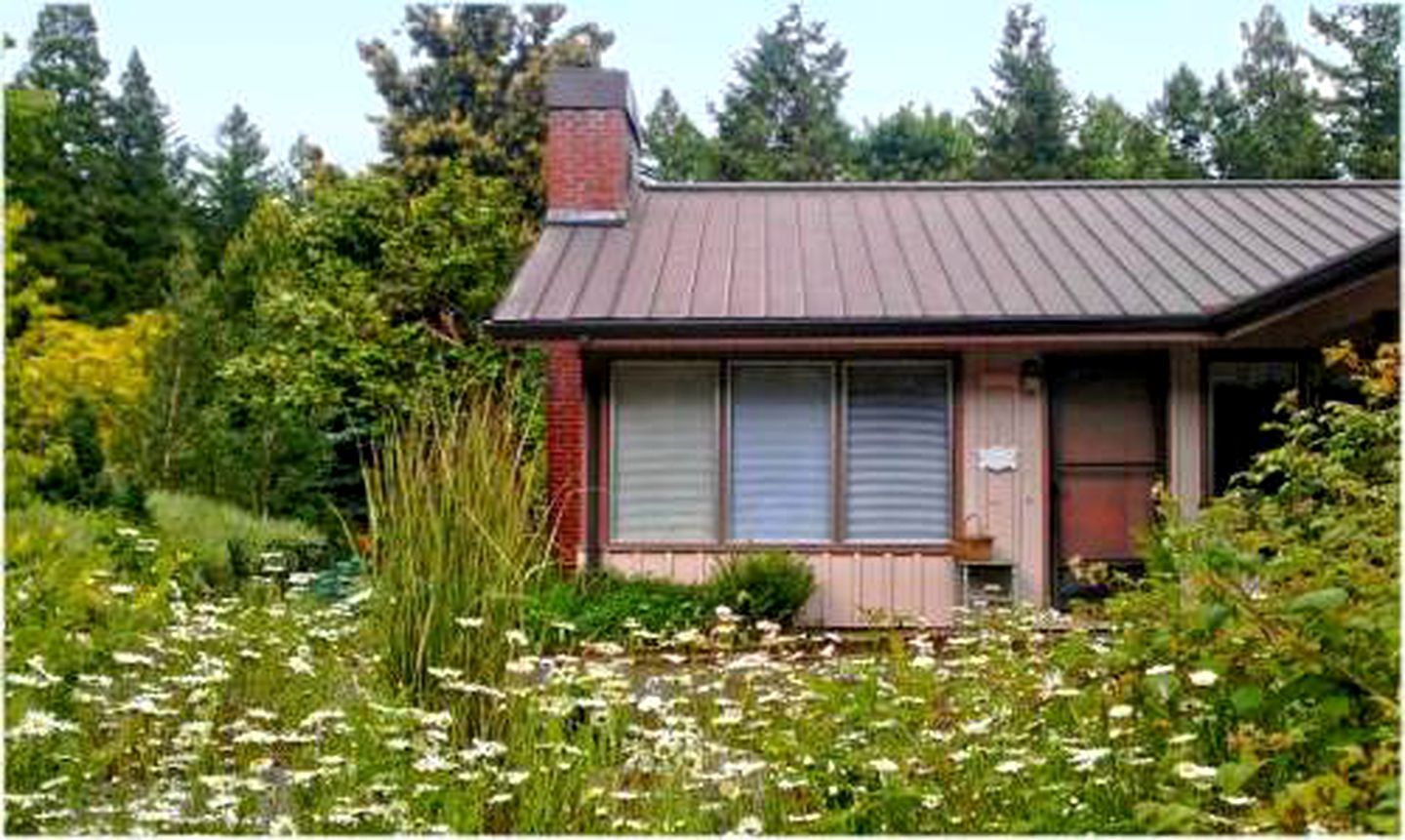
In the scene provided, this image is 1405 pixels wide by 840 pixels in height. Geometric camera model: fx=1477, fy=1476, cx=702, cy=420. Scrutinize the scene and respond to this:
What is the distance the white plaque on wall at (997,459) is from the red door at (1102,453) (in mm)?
357

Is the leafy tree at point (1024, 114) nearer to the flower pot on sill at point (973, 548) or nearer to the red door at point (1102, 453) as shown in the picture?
the red door at point (1102, 453)

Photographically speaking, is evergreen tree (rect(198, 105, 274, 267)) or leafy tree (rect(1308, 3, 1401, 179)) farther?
evergreen tree (rect(198, 105, 274, 267))

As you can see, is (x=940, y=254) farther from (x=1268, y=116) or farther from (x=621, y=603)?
(x=1268, y=116)

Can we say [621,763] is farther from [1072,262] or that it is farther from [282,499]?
[282,499]

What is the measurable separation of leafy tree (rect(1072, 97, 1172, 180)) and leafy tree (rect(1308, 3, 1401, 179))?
10.9 feet

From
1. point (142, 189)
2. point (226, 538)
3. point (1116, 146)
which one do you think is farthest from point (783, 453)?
point (1116, 146)

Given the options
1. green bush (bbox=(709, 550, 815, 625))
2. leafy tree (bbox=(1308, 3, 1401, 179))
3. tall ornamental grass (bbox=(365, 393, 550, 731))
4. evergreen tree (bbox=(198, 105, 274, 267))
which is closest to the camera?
tall ornamental grass (bbox=(365, 393, 550, 731))

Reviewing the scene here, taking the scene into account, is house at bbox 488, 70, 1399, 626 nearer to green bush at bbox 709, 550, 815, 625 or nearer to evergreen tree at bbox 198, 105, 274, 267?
green bush at bbox 709, 550, 815, 625

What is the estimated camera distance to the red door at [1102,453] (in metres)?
10.7

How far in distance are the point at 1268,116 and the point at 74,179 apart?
23.4m

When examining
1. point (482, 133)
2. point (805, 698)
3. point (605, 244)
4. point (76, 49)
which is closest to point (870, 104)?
point (482, 133)

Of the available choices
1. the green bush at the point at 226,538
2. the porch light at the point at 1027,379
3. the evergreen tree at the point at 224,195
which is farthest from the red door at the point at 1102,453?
the evergreen tree at the point at 224,195

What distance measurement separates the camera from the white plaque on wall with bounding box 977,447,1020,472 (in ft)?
34.5

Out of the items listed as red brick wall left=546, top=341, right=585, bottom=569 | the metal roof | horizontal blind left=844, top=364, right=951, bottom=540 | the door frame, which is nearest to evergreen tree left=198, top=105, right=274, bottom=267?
the metal roof
